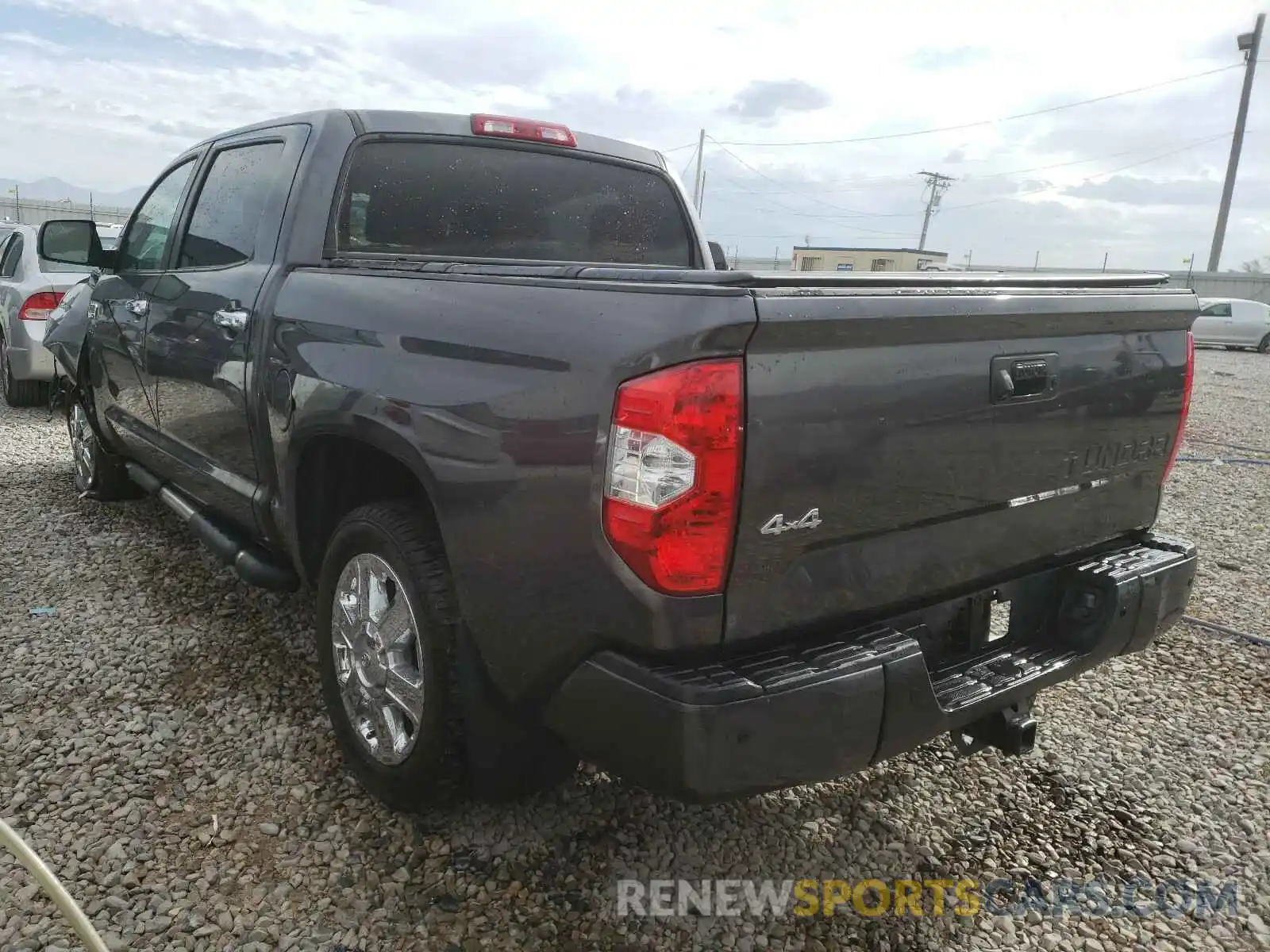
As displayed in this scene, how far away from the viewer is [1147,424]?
2.52m

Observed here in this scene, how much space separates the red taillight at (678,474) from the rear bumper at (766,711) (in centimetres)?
20

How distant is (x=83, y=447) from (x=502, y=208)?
139 inches

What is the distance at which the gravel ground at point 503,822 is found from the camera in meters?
2.21

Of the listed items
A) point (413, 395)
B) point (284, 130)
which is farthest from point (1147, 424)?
point (284, 130)

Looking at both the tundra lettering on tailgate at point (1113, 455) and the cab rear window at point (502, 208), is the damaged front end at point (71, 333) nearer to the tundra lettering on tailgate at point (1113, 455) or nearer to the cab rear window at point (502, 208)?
the cab rear window at point (502, 208)

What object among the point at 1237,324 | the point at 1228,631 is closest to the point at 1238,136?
the point at 1237,324

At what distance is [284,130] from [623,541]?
237cm

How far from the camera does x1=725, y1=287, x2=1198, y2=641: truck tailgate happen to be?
1.78 meters

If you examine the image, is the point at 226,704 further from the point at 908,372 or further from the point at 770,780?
the point at 908,372

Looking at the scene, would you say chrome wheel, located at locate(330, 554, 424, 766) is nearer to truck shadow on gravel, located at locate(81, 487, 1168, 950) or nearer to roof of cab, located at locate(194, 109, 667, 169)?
truck shadow on gravel, located at locate(81, 487, 1168, 950)

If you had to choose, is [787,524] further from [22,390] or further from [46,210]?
[46,210]

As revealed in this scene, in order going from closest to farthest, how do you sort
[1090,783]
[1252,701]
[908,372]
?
[908,372] < [1090,783] < [1252,701]

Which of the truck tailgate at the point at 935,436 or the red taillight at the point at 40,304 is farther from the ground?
the truck tailgate at the point at 935,436

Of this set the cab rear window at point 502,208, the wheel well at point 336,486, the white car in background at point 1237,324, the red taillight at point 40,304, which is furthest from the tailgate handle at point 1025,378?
the white car in background at point 1237,324
